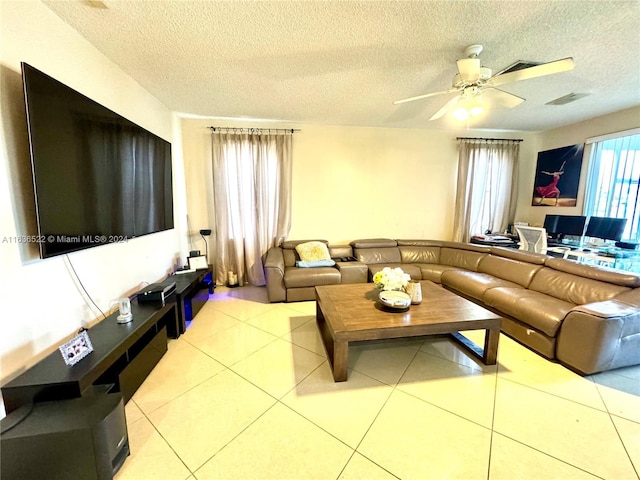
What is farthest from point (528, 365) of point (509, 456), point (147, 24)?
point (147, 24)

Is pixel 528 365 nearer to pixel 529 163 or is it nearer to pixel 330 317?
pixel 330 317

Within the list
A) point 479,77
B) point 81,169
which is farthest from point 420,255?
point 81,169

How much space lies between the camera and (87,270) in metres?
1.88

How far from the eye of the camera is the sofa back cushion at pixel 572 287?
2.29 meters

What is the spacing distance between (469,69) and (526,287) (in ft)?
8.03

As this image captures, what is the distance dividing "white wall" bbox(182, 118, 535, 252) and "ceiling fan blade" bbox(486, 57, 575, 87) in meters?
2.41

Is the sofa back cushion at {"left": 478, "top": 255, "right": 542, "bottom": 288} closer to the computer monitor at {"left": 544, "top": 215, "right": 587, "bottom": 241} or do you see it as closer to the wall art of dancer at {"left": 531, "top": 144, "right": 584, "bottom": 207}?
the computer monitor at {"left": 544, "top": 215, "right": 587, "bottom": 241}

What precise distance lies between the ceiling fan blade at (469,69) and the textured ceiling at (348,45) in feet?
0.64

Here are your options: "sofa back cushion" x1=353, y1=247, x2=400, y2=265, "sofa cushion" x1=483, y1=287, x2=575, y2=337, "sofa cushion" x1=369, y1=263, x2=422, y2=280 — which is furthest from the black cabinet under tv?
"sofa cushion" x1=483, y1=287, x2=575, y2=337

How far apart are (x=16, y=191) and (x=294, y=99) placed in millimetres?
2572

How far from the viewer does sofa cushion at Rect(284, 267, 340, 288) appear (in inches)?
133

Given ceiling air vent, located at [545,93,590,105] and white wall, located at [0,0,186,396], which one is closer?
white wall, located at [0,0,186,396]

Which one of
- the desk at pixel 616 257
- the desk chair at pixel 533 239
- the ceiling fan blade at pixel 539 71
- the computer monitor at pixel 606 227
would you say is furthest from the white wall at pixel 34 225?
the computer monitor at pixel 606 227

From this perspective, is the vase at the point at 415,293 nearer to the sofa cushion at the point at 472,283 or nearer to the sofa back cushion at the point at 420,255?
the sofa cushion at the point at 472,283
